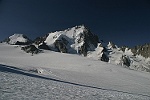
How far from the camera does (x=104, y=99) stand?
18.8 metres

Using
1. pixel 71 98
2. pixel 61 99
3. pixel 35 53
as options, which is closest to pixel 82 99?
pixel 71 98

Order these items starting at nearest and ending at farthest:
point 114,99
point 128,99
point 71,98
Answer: point 71,98, point 114,99, point 128,99

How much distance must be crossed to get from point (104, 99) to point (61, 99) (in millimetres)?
4923

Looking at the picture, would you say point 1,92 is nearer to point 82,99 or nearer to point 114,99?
point 82,99

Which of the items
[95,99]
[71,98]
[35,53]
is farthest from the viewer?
[35,53]

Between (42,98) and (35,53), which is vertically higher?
(35,53)

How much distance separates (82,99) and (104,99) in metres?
2.81

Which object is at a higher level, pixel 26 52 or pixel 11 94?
pixel 26 52

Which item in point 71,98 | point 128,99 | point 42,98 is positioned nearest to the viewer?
point 42,98

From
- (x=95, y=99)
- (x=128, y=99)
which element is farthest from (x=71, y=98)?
(x=128, y=99)

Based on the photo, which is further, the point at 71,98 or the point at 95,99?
the point at 95,99

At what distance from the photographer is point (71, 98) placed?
16531 millimetres

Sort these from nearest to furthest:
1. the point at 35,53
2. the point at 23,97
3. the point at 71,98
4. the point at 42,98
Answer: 1. the point at 23,97
2. the point at 42,98
3. the point at 71,98
4. the point at 35,53

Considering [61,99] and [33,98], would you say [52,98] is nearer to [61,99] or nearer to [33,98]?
[61,99]
